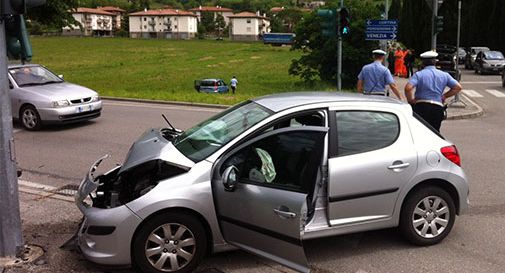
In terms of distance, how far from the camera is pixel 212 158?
4.48 m

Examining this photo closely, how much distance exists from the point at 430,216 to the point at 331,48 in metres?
22.7

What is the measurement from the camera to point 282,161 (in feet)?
14.1

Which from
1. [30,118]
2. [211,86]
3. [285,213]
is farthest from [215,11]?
[285,213]

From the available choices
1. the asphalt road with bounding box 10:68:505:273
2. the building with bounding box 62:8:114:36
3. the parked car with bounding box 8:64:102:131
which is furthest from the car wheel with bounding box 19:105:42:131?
the building with bounding box 62:8:114:36

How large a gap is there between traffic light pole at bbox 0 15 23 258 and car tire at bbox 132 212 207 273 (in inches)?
47.8

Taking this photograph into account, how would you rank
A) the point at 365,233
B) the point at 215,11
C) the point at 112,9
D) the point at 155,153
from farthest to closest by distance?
the point at 215,11, the point at 112,9, the point at 365,233, the point at 155,153

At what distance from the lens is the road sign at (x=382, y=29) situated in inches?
635

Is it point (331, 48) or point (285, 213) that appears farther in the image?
point (331, 48)

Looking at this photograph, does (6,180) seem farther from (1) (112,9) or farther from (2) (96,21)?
(1) (112,9)

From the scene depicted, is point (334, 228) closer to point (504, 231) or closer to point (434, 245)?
point (434, 245)

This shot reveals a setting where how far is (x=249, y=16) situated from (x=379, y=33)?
149m

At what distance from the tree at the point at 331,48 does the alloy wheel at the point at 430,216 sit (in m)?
21.1

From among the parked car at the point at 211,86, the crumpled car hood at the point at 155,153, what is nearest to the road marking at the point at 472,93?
the parked car at the point at 211,86

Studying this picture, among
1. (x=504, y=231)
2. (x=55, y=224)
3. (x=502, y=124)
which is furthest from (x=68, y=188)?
(x=502, y=124)
